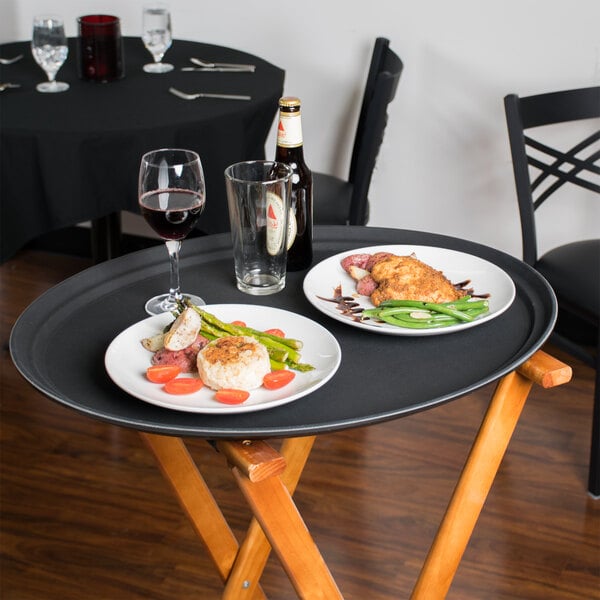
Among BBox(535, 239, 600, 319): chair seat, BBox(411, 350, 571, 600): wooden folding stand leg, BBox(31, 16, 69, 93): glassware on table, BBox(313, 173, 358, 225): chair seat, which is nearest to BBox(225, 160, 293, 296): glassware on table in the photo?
BBox(411, 350, 571, 600): wooden folding stand leg

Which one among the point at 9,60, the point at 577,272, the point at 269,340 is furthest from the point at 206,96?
the point at 269,340

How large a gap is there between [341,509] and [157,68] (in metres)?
1.32

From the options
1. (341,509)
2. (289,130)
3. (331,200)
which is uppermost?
(289,130)

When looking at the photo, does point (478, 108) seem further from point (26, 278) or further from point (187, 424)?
point (187, 424)

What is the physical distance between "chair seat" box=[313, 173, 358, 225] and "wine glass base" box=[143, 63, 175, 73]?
52 cm

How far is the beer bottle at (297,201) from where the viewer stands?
1.49 m

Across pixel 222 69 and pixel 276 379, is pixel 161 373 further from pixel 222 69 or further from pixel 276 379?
pixel 222 69

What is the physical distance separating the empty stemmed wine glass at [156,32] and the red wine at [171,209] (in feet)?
4.49

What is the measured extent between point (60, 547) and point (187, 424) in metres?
1.12

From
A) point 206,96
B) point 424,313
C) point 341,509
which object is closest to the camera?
point 424,313

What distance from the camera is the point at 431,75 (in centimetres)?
295

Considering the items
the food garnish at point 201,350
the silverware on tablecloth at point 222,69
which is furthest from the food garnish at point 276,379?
the silverware on tablecloth at point 222,69

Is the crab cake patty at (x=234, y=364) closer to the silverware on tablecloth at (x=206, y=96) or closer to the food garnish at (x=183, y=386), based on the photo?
the food garnish at (x=183, y=386)

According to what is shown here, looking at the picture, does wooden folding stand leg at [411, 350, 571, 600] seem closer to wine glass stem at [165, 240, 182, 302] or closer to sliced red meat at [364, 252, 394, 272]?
sliced red meat at [364, 252, 394, 272]
